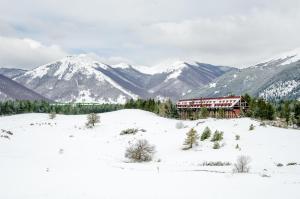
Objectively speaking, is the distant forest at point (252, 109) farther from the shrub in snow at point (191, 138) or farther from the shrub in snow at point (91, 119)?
the shrub in snow at point (91, 119)

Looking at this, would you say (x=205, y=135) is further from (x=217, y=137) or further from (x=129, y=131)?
(x=129, y=131)

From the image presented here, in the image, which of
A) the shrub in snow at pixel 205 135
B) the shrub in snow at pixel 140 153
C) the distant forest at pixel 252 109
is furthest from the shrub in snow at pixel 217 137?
the distant forest at pixel 252 109

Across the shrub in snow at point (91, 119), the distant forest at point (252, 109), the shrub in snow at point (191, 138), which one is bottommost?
the shrub in snow at point (191, 138)

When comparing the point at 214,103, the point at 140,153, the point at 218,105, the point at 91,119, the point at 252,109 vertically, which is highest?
the point at 214,103

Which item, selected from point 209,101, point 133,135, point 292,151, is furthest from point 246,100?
point 292,151

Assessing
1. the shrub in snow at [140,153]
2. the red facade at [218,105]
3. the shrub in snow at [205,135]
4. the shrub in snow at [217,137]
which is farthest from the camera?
the red facade at [218,105]

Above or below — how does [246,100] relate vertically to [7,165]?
above

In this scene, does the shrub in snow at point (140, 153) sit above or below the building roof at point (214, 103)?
below

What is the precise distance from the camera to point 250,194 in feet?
79.7

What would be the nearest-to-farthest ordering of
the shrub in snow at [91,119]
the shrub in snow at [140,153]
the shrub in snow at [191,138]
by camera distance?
the shrub in snow at [140,153], the shrub in snow at [191,138], the shrub in snow at [91,119]

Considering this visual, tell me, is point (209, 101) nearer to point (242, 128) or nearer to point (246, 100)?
point (246, 100)

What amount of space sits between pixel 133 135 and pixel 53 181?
60386 millimetres

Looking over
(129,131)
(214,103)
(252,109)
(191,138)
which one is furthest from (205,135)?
(214,103)

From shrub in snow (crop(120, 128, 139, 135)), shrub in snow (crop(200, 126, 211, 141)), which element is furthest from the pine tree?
shrub in snow (crop(120, 128, 139, 135))
